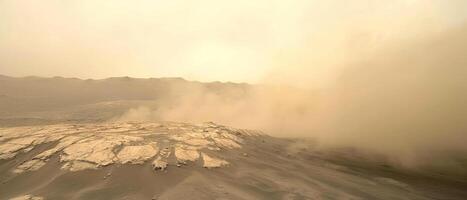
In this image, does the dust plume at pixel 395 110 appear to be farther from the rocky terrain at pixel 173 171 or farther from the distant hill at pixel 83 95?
the distant hill at pixel 83 95

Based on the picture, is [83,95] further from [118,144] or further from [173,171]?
[173,171]

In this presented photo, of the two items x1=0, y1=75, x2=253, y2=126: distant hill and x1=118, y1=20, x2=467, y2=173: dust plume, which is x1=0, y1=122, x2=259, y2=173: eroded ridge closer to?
x1=118, y1=20, x2=467, y2=173: dust plume

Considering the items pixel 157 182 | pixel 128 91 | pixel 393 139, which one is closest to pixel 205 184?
pixel 157 182

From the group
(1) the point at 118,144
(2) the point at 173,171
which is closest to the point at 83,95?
(1) the point at 118,144

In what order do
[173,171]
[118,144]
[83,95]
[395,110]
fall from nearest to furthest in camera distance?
[173,171], [118,144], [395,110], [83,95]

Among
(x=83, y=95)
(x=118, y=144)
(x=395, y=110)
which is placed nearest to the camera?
(x=118, y=144)

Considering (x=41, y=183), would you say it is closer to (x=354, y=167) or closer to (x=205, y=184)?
(x=205, y=184)

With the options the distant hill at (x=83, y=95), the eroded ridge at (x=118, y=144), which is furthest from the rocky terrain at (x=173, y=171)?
the distant hill at (x=83, y=95)
